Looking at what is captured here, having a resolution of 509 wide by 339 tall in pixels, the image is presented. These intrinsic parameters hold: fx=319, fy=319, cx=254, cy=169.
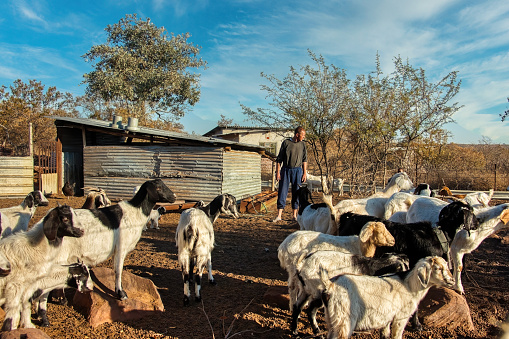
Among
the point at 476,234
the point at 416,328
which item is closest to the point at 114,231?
the point at 416,328

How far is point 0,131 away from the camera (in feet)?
85.7

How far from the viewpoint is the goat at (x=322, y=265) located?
10.6 feet

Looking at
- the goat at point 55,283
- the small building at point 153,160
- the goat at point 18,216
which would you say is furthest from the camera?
the small building at point 153,160

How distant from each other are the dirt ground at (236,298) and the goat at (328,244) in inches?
25.6

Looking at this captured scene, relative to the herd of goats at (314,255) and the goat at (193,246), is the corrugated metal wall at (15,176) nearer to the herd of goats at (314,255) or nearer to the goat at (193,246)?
the herd of goats at (314,255)

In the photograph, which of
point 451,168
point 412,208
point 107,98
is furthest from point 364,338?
point 107,98

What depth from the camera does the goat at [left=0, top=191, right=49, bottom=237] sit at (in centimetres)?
498

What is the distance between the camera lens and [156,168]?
13.1 m

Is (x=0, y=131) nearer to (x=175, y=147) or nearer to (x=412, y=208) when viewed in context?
(x=175, y=147)

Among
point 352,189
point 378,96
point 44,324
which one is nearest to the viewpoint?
point 44,324

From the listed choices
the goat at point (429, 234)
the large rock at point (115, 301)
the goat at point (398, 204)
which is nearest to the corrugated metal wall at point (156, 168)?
the goat at point (398, 204)

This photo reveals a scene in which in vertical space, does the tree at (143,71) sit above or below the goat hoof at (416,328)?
above

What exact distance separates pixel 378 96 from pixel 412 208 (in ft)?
25.7

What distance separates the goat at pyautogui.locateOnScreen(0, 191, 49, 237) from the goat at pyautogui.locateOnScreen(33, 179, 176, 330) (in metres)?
1.58
